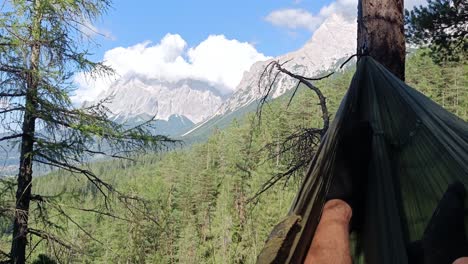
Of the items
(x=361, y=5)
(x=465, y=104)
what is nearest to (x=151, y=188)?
(x=465, y=104)

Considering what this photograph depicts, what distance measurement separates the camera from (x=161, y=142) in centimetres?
423

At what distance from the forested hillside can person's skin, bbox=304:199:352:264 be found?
1.35m

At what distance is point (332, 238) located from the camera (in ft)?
3.58

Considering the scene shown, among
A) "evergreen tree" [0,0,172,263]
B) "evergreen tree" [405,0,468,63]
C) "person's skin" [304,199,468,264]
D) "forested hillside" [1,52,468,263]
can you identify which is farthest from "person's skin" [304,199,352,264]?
"evergreen tree" [405,0,468,63]

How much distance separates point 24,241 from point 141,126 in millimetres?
1502

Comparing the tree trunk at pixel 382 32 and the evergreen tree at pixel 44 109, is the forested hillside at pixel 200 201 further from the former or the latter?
the tree trunk at pixel 382 32

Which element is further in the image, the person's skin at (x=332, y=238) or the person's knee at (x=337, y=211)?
the person's knee at (x=337, y=211)

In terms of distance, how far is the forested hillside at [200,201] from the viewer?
12.2 feet

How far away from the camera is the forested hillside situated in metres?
3.72

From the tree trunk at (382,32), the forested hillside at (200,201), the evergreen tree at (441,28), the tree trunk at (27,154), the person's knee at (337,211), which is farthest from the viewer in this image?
the evergreen tree at (441,28)

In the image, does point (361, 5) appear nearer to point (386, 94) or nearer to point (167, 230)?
point (386, 94)

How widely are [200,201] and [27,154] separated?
31982 mm

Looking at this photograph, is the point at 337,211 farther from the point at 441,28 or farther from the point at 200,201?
the point at 200,201

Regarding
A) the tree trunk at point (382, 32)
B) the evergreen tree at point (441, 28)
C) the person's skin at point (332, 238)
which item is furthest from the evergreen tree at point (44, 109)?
the evergreen tree at point (441, 28)
